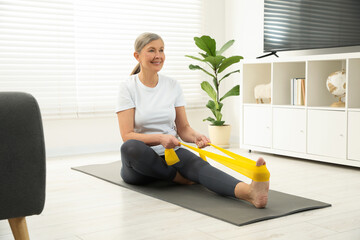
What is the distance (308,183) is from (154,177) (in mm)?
953

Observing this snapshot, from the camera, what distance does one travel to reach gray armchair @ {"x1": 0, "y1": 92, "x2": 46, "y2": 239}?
1.37 metres

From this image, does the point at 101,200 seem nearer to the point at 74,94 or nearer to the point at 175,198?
the point at 175,198

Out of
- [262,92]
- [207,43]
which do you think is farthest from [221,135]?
[207,43]

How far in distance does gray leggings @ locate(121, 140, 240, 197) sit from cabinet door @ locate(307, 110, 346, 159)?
1336 mm

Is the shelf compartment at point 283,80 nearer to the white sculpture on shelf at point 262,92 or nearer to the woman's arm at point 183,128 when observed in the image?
the white sculpture on shelf at point 262,92

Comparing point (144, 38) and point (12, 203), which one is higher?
point (144, 38)

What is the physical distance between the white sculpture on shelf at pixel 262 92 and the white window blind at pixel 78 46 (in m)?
0.99

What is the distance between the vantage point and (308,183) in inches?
117

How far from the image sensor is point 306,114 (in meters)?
3.73

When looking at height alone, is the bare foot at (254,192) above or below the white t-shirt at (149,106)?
below

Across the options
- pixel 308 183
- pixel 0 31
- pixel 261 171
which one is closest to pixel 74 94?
pixel 0 31

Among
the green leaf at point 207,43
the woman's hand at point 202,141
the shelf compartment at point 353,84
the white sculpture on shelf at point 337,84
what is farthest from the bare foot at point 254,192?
the green leaf at point 207,43

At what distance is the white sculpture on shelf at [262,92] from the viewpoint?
13.6 ft

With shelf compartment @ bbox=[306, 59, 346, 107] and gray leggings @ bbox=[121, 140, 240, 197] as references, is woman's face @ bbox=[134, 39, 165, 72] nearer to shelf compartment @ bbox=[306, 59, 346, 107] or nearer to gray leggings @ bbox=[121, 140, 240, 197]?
gray leggings @ bbox=[121, 140, 240, 197]
